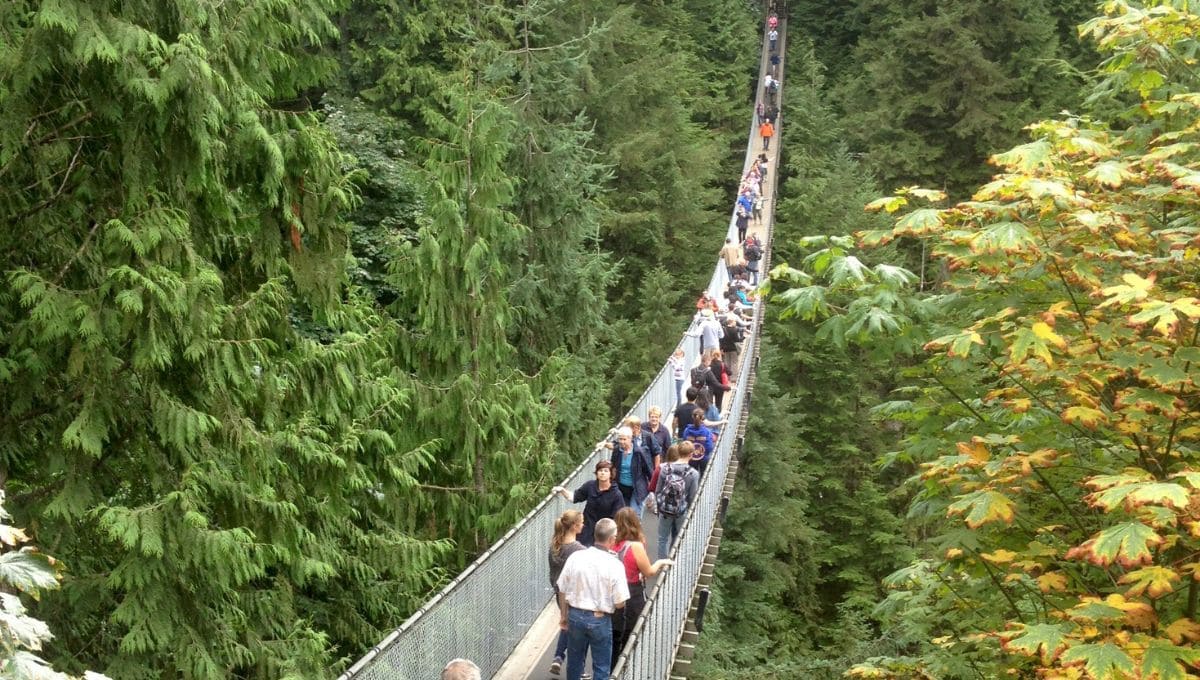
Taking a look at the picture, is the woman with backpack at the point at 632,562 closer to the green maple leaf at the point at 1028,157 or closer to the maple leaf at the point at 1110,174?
the green maple leaf at the point at 1028,157

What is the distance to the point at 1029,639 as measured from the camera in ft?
12.3

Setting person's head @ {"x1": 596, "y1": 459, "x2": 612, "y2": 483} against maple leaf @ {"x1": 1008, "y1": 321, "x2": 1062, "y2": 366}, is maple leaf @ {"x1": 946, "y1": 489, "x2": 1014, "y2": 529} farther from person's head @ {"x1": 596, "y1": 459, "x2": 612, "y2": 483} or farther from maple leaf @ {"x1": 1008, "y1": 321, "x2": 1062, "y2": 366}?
person's head @ {"x1": 596, "y1": 459, "x2": 612, "y2": 483}

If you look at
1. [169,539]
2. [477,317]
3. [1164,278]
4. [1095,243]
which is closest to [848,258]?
[1095,243]

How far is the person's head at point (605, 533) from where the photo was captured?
5.79 meters

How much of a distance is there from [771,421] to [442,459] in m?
11.6

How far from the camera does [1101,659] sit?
357 cm

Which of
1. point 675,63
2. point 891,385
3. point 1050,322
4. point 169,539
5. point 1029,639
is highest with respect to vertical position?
point 675,63

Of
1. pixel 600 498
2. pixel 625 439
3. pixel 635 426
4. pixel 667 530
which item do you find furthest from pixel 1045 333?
pixel 635 426

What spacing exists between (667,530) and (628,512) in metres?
2.17

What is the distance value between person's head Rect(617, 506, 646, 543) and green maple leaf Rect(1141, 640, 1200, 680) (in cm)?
294

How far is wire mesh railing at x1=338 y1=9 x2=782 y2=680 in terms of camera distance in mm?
5621

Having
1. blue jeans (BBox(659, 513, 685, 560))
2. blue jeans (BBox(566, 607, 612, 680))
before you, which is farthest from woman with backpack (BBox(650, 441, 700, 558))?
blue jeans (BBox(566, 607, 612, 680))

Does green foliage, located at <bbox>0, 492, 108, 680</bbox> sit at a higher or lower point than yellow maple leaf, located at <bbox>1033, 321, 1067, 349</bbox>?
lower

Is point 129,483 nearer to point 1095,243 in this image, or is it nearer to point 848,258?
point 848,258
